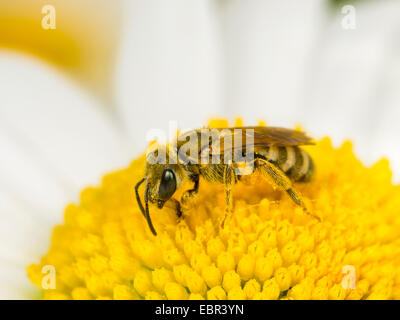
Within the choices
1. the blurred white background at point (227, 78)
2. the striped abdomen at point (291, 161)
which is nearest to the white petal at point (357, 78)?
the blurred white background at point (227, 78)

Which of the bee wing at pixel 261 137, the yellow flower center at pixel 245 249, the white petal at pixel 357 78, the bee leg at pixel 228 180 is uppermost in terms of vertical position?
the white petal at pixel 357 78

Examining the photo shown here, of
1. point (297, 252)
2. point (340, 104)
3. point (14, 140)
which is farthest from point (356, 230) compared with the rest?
point (14, 140)

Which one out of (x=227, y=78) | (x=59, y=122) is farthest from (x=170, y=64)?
(x=59, y=122)

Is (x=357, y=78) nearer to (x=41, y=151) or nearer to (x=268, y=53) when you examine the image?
(x=268, y=53)

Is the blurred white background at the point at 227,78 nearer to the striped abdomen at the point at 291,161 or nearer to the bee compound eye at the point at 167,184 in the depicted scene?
the striped abdomen at the point at 291,161

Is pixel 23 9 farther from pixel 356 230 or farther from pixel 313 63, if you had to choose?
pixel 356 230
